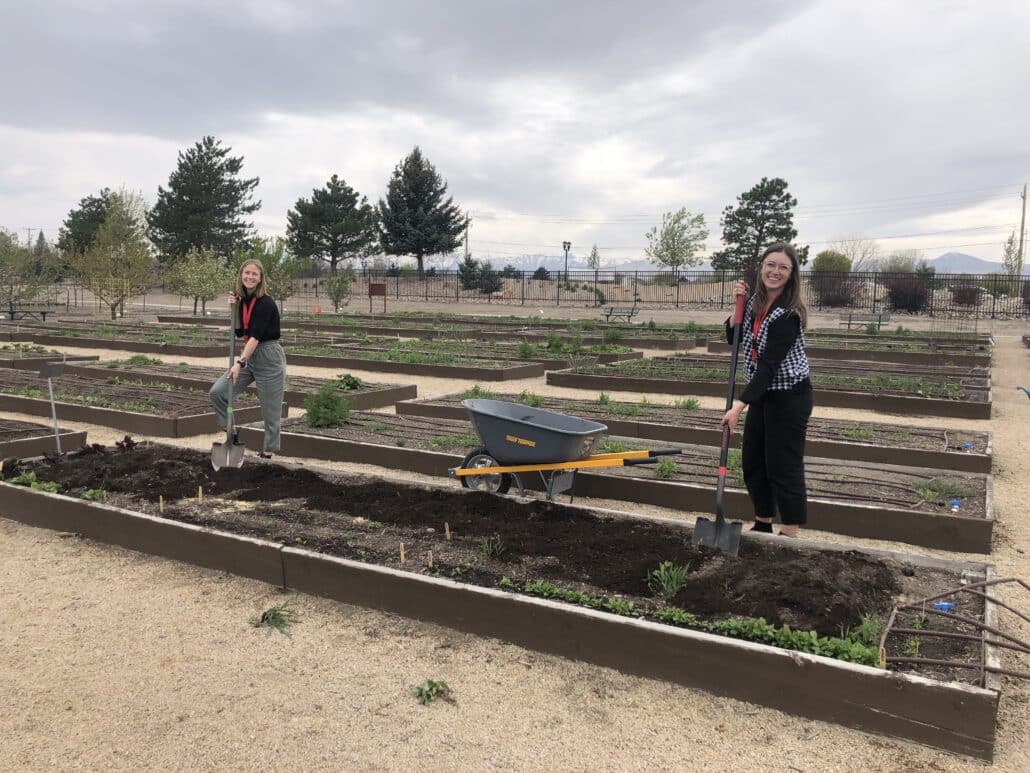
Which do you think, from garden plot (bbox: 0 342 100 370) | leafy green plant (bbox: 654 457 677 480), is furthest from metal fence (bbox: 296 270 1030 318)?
leafy green plant (bbox: 654 457 677 480)

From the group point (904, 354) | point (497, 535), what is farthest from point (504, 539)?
point (904, 354)

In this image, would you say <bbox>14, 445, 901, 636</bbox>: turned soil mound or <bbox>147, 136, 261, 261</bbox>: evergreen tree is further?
<bbox>147, 136, 261, 261</bbox>: evergreen tree

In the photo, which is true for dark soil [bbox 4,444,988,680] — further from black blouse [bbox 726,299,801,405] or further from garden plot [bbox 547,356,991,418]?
garden plot [bbox 547,356,991,418]

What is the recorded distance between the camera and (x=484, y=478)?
5.88 metres

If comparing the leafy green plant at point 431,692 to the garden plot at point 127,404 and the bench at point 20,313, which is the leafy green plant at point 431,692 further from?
the bench at point 20,313

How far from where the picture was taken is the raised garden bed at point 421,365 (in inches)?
527

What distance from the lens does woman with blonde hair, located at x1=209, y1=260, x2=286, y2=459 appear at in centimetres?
662

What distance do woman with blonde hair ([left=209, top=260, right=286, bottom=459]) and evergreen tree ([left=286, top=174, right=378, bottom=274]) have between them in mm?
51062

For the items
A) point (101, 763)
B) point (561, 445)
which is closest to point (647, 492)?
point (561, 445)

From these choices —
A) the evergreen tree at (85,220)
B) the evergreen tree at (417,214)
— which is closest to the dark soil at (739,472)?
the evergreen tree at (417,214)

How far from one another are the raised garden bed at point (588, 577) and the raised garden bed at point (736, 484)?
101 centimetres

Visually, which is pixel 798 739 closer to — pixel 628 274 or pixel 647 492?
pixel 647 492

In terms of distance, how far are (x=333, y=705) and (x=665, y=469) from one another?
3.70 meters

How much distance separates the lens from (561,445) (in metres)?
5.25
